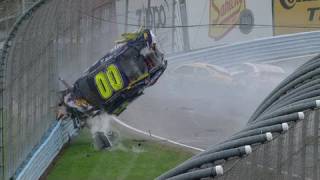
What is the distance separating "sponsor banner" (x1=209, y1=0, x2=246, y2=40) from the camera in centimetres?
3025

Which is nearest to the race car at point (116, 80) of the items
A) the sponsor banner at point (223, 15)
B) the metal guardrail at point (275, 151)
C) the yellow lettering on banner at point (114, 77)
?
the yellow lettering on banner at point (114, 77)

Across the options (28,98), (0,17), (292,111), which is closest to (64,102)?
(0,17)

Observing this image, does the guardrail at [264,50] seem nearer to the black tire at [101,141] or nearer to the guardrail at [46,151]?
the guardrail at [46,151]

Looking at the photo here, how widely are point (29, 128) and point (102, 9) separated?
758cm

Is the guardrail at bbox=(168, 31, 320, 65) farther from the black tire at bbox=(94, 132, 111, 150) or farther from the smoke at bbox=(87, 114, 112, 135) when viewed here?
the black tire at bbox=(94, 132, 111, 150)

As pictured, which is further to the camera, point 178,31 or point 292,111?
point 178,31

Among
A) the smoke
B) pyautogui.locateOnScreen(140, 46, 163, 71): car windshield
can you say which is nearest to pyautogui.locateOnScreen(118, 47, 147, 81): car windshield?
Result: pyautogui.locateOnScreen(140, 46, 163, 71): car windshield

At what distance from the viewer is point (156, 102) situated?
24312 mm

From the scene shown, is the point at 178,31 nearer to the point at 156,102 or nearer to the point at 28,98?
the point at 156,102

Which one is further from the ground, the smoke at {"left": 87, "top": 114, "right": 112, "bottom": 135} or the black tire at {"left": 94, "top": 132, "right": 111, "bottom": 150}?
the smoke at {"left": 87, "top": 114, "right": 112, "bottom": 135}

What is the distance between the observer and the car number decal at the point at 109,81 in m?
16.5

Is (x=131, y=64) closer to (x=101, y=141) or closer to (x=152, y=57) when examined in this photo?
(x=152, y=57)

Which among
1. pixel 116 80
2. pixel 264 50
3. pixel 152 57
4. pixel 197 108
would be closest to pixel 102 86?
pixel 116 80

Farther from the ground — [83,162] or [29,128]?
[29,128]
